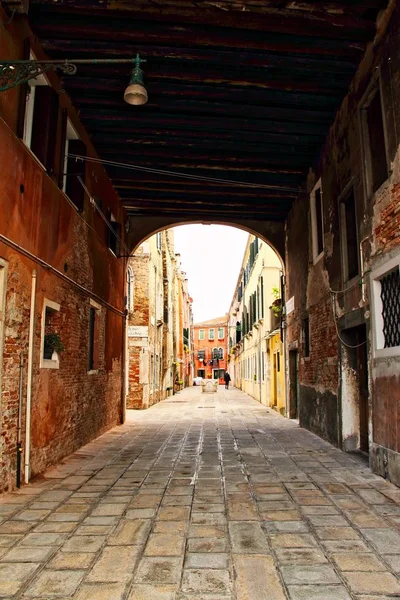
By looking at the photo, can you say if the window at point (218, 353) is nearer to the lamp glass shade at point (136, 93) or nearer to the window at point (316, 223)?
the window at point (316, 223)

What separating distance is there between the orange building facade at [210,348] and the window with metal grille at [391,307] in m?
66.8

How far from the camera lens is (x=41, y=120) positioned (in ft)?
21.6

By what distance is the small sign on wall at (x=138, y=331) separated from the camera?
56.2ft

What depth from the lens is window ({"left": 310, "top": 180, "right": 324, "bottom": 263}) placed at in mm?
10271

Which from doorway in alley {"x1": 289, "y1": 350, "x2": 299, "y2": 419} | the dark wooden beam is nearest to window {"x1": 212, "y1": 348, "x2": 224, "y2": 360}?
doorway in alley {"x1": 289, "y1": 350, "x2": 299, "y2": 419}

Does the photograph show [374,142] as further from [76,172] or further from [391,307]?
[76,172]

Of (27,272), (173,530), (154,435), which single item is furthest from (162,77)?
(154,435)

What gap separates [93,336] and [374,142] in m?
6.14

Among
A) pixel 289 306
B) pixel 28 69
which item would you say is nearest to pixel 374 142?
pixel 28 69

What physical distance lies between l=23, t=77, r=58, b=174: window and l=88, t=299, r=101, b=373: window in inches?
134

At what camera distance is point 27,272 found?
19.5 feet

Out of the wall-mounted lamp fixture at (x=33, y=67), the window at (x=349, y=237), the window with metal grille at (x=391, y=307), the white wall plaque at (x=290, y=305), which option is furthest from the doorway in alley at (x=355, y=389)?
the wall-mounted lamp fixture at (x=33, y=67)

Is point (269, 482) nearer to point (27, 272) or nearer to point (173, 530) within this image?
point (173, 530)

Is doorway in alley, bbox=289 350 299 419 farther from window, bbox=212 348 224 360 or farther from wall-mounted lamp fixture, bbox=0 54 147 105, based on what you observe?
window, bbox=212 348 224 360
